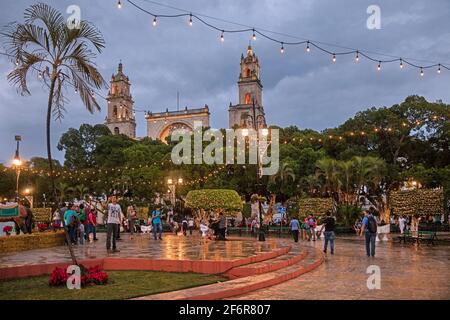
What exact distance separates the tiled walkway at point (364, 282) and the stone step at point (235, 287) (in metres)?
0.15

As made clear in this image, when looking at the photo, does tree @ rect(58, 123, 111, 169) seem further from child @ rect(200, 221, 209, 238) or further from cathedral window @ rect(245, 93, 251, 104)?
child @ rect(200, 221, 209, 238)

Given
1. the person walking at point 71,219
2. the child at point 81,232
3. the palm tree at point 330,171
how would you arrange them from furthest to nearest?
the palm tree at point 330,171, the child at point 81,232, the person walking at point 71,219

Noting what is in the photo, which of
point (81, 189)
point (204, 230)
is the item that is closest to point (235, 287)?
point (204, 230)

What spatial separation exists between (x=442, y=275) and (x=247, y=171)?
3002 centimetres

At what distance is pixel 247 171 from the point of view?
40.0 metres

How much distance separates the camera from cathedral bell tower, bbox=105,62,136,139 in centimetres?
8247

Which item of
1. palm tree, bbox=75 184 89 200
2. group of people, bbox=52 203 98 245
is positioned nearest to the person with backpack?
group of people, bbox=52 203 98 245

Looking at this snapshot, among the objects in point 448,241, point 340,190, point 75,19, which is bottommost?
point 448,241

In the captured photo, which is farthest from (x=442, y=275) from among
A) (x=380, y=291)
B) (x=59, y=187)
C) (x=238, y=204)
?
(x=59, y=187)

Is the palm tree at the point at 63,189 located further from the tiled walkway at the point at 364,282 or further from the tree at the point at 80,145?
the tiled walkway at the point at 364,282

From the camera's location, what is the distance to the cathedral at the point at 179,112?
253 feet

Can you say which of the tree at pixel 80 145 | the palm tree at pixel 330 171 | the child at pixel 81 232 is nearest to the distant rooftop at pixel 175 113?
the tree at pixel 80 145
